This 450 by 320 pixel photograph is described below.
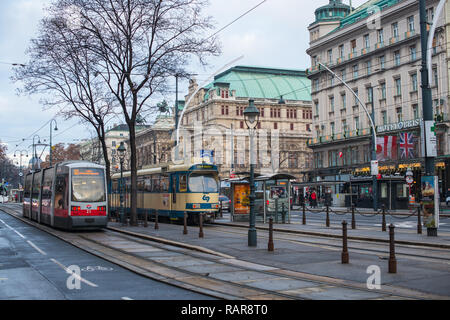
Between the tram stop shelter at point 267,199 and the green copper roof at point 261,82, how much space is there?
7198 centimetres

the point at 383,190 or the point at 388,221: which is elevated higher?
the point at 383,190

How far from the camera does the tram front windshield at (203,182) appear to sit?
26500mm

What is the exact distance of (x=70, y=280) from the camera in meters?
10.1

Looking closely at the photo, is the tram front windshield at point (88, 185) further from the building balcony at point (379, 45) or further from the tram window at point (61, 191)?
the building balcony at point (379, 45)

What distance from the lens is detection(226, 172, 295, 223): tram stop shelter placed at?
26.3 metres

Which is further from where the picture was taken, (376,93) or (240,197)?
(376,93)

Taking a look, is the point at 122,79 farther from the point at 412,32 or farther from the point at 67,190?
the point at 412,32

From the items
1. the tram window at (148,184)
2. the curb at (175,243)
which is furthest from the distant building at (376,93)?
the curb at (175,243)

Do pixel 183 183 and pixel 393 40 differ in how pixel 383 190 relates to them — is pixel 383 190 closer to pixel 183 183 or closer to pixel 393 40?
pixel 393 40

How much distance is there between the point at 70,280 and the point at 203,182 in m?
16.8

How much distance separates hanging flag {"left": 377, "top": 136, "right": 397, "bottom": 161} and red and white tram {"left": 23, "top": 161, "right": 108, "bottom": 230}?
34.0 m

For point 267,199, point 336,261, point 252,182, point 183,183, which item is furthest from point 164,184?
point 336,261

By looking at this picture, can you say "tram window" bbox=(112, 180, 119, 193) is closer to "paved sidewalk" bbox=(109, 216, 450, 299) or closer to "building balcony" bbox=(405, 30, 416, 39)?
"paved sidewalk" bbox=(109, 216, 450, 299)
